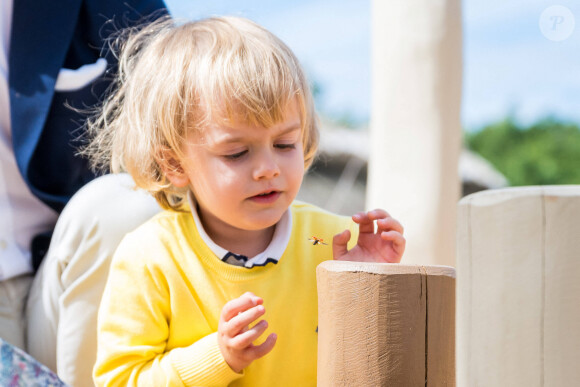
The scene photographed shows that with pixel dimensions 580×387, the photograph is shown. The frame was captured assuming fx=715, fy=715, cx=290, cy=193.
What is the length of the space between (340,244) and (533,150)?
15.0m

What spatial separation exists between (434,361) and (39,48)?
1.64 metres

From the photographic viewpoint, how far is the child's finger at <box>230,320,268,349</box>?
146cm

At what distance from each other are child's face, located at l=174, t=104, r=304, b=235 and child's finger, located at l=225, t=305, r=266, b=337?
0.31m

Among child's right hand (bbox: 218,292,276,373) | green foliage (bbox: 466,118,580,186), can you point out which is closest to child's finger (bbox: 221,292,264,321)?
child's right hand (bbox: 218,292,276,373)

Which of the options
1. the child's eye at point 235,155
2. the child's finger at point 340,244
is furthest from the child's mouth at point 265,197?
the child's finger at point 340,244

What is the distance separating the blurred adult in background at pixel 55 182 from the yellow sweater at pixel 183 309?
0.80 feet

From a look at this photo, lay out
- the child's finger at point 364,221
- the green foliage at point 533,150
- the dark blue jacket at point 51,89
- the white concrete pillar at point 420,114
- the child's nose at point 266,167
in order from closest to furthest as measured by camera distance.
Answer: the child's nose at point 266,167, the child's finger at point 364,221, the dark blue jacket at point 51,89, the white concrete pillar at point 420,114, the green foliage at point 533,150

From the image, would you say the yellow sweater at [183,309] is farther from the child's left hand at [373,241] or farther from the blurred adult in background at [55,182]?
the blurred adult in background at [55,182]

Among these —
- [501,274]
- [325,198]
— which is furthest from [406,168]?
[325,198]

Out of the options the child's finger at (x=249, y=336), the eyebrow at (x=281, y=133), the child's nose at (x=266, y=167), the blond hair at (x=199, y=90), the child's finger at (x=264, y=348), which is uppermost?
the blond hair at (x=199, y=90)

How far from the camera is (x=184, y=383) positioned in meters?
1.62

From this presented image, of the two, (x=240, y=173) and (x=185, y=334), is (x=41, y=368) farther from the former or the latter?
(x=240, y=173)

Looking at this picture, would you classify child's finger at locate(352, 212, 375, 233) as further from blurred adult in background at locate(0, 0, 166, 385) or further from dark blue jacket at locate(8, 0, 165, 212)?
dark blue jacket at locate(8, 0, 165, 212)

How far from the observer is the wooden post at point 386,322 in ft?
3.95
